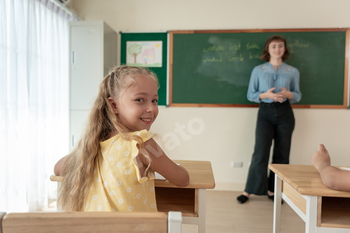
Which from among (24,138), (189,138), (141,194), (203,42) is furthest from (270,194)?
(24,138)

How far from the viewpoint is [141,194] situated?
86 centimetres

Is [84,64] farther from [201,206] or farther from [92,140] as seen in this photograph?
[201,206]

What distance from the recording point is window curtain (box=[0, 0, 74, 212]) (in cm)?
207

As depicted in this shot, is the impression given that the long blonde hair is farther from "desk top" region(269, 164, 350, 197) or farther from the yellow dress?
"desk top" region(269, 164, 350, 197)

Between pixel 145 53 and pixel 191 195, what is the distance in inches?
92.6

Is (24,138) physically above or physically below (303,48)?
below

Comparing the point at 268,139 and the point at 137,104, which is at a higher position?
the point at 137,104

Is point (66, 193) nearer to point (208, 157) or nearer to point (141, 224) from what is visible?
point (141, 224)

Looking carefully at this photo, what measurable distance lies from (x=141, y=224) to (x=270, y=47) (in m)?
2.82

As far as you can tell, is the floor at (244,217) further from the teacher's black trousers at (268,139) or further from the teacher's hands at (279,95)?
the teacher's hands at (279,95)

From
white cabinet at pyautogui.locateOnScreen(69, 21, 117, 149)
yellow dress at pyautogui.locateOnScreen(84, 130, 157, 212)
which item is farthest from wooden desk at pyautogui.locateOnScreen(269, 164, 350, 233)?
white cabinet at pyautogui.locateOnScreen(69, 21, 117, 149)

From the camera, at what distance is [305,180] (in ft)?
3.63

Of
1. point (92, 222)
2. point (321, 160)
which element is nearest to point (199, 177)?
point (321, 160)

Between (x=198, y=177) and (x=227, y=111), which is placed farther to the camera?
(x=227, y=111)
